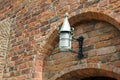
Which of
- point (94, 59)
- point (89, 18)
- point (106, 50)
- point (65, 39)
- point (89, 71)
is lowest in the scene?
point (89, 71)

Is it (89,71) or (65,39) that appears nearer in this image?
(65,39)

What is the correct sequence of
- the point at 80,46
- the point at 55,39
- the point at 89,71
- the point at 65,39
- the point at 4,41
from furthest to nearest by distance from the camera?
the point at 4,41 → the point at 55,39 → the point at 80,46 → the point at 89,71 → the point at 65,39

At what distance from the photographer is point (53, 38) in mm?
3920

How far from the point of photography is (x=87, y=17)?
3.57 m

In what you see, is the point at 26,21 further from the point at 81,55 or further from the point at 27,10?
the point at 81,55

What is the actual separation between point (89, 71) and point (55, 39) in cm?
80

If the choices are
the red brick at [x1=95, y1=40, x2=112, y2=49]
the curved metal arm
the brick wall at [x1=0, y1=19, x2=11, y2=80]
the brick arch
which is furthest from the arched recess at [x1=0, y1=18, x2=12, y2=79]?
the red brick at [x1=95, y1=40, x2=112, y2=49]

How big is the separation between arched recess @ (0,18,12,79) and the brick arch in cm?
124

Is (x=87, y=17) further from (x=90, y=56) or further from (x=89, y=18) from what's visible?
(x=90, y=56)

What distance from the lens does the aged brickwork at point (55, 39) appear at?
128 inches

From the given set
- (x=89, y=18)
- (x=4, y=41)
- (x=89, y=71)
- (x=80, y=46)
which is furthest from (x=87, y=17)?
(x=4, y=41)

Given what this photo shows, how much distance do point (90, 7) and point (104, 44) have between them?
546mm

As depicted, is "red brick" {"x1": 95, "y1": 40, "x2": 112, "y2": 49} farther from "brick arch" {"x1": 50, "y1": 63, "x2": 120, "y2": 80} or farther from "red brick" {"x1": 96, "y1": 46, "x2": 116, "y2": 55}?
"brick arch" {"x1": 50, "y1": 63, "x2": 120, "y2": 80}

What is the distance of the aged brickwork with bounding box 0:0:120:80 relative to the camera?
3250 millimetres
